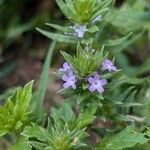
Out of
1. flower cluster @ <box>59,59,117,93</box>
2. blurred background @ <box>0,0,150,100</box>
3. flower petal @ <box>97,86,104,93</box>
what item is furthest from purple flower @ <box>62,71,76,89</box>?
blurred background @ <box>0,0,150,100</box>

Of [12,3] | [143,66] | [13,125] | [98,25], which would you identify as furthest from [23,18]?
[13,125]

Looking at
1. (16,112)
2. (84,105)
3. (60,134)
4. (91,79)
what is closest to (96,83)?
(91,79)

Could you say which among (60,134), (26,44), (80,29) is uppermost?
(26,44)

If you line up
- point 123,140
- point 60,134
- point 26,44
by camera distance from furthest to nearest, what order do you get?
point 26,44 → point 123,140 → point 60,134

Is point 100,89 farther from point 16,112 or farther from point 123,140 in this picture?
point 16,112

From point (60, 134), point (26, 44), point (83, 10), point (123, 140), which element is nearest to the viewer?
point (60, 134)

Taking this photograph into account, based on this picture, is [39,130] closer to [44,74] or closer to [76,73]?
[76,73]

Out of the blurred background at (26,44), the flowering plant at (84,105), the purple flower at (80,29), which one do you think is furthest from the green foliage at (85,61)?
the blurred background at (26,44)

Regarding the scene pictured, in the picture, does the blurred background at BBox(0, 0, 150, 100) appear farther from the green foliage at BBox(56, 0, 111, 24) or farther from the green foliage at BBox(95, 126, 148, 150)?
the green foliage at BBox(95, 126, 148, 150)

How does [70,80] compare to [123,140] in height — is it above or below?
above
